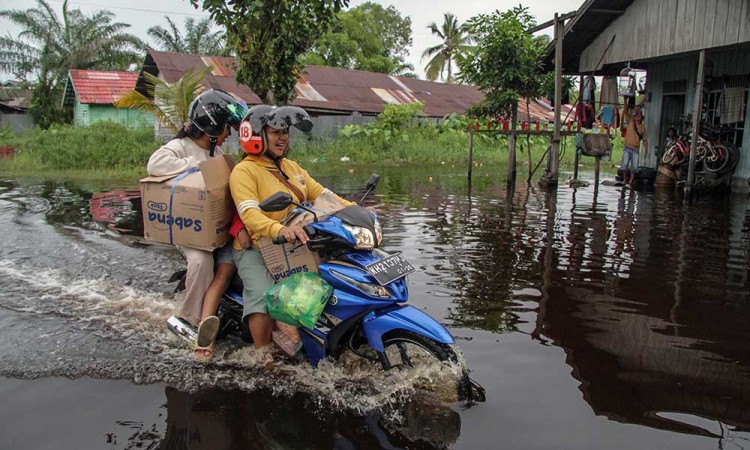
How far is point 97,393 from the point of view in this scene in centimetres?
409

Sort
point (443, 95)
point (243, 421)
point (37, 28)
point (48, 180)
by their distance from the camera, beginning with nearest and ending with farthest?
1. point (243, 421)
2. point (48, 180)
3. point (37, 28)
4. point (443, 95)

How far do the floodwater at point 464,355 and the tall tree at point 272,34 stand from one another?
6076mm

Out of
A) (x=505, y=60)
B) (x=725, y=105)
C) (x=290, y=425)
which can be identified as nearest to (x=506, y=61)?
(x=505, y=60)

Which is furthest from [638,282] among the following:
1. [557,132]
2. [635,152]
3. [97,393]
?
[635,152]

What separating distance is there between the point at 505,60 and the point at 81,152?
14.7m

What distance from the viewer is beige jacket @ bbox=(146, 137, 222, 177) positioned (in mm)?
4707

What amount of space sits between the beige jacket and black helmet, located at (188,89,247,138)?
25 cm

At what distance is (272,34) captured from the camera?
1379 centimetres

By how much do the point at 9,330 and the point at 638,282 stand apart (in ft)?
20.0

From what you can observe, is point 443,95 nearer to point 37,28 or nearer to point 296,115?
point 37,28

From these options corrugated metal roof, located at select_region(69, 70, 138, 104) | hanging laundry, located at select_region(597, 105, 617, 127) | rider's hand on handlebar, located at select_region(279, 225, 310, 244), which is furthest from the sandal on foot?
corrugated metal roof, located at select_region(69, 70, 138, 104)

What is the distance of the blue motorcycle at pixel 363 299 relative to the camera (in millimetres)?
3738

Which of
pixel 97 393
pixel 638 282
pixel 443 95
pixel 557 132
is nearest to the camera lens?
pixel 97 393

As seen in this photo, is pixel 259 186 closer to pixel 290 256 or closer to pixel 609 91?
pixel 290 256
